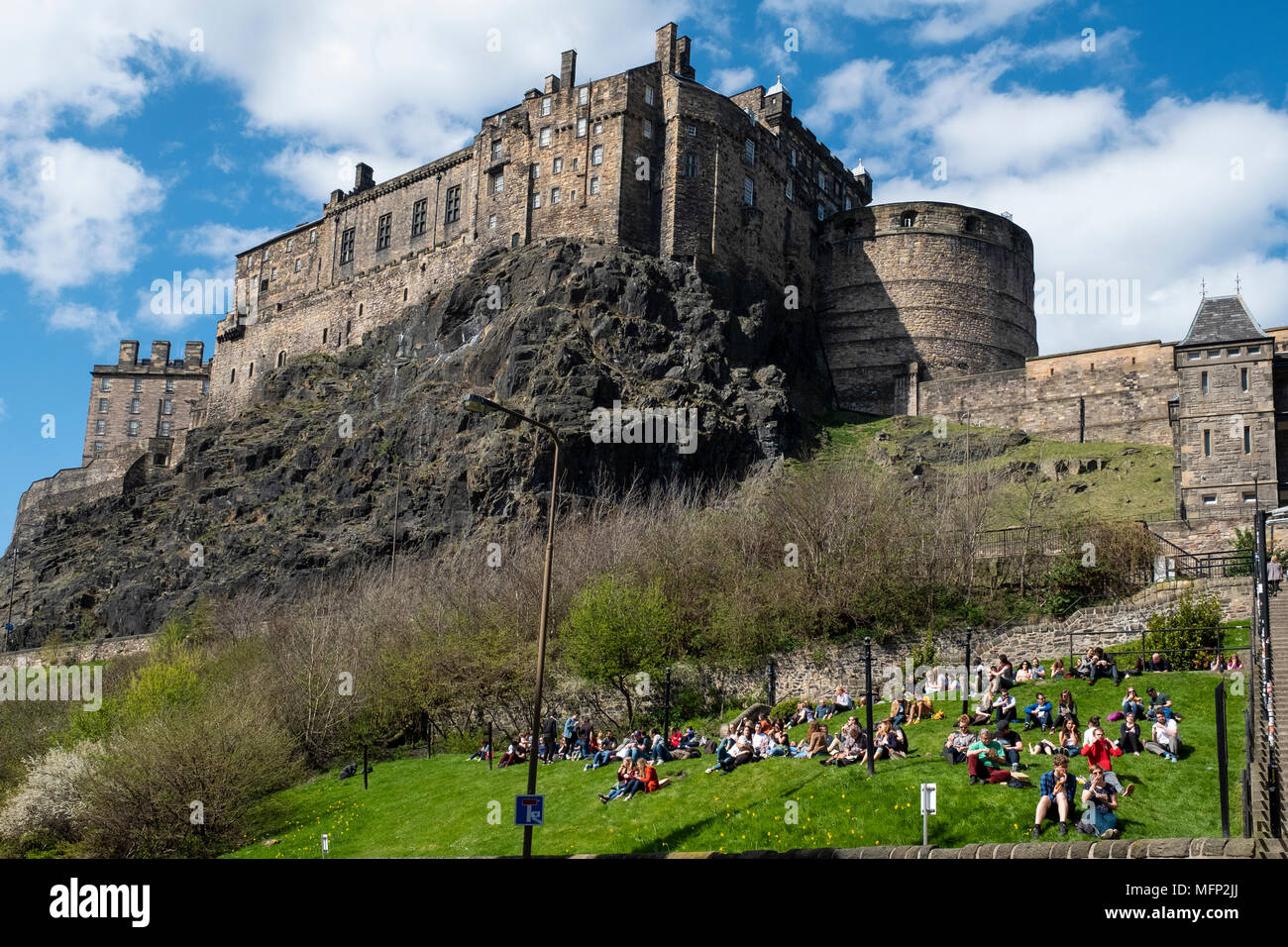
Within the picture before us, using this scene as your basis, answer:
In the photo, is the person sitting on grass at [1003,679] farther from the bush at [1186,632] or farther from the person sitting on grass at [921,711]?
the bush at [1186,632]

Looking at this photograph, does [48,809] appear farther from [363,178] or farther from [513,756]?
[363,178]

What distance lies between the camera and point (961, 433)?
55188mm

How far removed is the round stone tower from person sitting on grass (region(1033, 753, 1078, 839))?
47216 mm

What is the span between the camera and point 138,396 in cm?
10244

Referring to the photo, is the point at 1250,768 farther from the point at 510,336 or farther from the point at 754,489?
the point at 510,336

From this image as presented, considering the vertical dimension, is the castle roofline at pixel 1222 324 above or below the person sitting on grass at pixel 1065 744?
above

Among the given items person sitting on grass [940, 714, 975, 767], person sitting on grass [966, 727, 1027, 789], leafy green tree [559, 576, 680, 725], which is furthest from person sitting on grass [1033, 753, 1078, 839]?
leafy green tree [559, 576, 680, 725]

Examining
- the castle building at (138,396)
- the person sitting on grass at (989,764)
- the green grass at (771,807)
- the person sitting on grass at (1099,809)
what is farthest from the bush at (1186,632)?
the castle building at (138,396)

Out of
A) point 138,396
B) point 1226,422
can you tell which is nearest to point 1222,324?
point 1226,422

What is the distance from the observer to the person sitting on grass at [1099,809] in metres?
16.0

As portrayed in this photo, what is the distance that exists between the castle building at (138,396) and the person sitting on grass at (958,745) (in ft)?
300

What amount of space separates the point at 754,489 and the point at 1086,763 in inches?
1044

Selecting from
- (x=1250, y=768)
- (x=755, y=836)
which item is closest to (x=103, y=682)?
(x=755, y=836)

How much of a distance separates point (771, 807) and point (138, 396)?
94.8 meters
